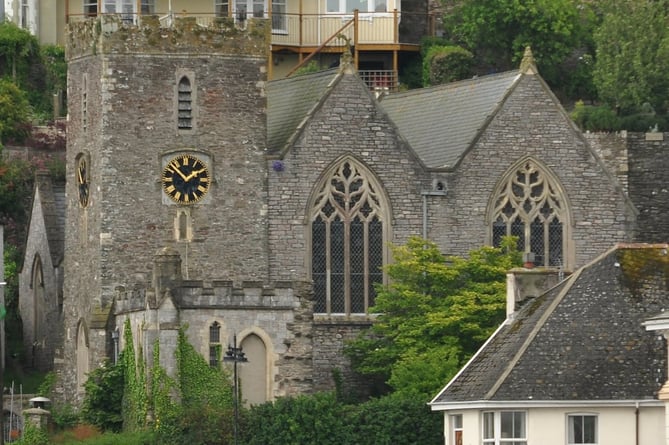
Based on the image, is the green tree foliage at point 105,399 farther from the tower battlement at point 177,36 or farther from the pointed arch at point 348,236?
the tower battlement at point 177,36

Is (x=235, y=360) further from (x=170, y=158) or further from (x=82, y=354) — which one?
(x=82, y=354)

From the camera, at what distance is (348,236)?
10606cm

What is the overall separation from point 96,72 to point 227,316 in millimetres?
10703

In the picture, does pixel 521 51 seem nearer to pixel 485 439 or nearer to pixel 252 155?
pixel 252 155

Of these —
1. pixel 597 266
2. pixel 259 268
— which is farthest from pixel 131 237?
pixel 597 266

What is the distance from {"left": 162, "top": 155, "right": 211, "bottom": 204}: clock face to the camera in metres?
104

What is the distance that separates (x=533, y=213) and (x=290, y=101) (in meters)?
7.78

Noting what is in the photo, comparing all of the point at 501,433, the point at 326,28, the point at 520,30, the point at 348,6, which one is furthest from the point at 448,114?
the point at 501,433

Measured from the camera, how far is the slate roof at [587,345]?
84.8 metres

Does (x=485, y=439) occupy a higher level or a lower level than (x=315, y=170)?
lower

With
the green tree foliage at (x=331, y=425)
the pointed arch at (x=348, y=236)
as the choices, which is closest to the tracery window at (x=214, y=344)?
the green tree foliage at (x=331, y=425)

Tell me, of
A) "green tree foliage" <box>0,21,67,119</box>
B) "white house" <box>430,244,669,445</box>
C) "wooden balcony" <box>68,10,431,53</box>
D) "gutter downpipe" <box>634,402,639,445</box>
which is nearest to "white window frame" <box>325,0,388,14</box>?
"wooden balcony" <box>68,10,431,53</box>

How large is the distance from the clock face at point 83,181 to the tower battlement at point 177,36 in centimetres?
308

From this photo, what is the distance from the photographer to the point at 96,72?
344ft
